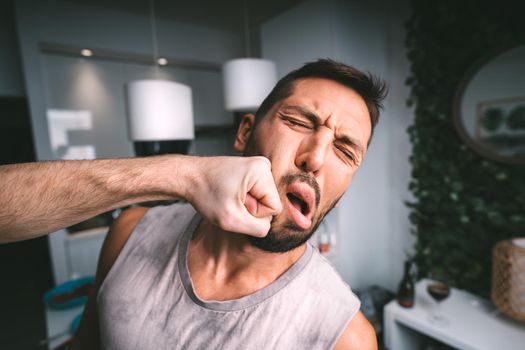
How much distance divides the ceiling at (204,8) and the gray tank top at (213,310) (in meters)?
2.90

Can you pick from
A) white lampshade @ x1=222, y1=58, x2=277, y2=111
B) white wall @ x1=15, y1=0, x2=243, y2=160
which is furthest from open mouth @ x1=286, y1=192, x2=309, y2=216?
white wall @ x1=15, y1=0, x2=243, y2=160

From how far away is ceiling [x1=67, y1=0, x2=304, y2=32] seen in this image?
9.37ft

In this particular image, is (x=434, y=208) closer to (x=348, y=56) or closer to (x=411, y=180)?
(x=411, y=180)

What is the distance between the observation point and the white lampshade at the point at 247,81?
1740 millimetres

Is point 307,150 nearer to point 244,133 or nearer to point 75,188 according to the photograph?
point 244,133

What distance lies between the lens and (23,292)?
3.69 m

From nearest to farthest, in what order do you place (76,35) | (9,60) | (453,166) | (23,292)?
(453,166), (76,35), (9,60), (23,292)

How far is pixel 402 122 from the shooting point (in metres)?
2.29

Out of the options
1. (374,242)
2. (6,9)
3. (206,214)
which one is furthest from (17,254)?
(206,214)

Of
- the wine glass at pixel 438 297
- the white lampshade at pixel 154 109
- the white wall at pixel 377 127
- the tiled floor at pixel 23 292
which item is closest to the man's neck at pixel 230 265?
the white lampshade at pixel 154 109

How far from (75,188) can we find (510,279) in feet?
6.39

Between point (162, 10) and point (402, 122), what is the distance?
277cm

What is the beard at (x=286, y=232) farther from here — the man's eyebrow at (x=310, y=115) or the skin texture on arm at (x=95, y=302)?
the skin texture on arm at (x=95, y=302)

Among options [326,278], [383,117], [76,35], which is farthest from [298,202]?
[76,35]
